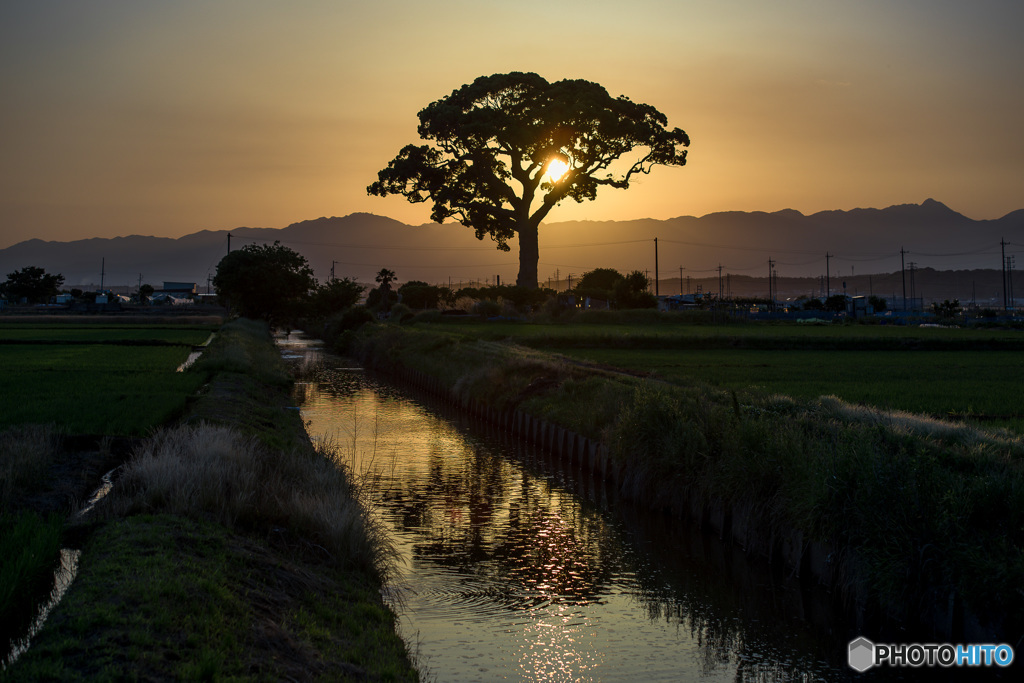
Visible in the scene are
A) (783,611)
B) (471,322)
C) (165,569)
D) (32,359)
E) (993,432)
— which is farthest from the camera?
(471,322)

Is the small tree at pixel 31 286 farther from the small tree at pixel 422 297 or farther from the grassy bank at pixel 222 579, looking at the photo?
the grassy bank at pixel 222 579

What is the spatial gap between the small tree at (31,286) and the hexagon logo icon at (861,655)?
470ft

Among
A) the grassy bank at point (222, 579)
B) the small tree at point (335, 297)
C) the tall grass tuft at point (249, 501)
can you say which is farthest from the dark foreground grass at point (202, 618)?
the small tree at point (335, 297)

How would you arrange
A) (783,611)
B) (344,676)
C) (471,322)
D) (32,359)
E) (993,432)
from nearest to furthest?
(344,676) < (783,611) < (993,432) < (32,359) < (471,322)

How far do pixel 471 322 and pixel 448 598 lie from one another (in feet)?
186

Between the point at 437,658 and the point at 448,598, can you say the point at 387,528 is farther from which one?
the point at 437,658

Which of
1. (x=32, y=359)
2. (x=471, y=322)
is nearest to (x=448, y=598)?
(x=32, y=359)

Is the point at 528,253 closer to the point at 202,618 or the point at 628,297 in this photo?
the point at 628,297

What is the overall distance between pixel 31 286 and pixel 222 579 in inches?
5592

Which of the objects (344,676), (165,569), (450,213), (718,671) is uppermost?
(450,213)

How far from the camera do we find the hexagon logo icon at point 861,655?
8379mm

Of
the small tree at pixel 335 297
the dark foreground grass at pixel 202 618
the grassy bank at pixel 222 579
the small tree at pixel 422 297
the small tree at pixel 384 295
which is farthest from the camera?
the small tree at pixel 384 295

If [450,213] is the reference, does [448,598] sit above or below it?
below

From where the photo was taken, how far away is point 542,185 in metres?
59.1
